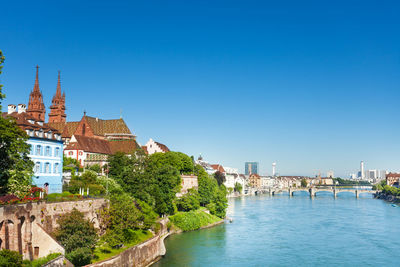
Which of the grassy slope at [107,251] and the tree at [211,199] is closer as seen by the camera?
the grassy slope at [107,251]

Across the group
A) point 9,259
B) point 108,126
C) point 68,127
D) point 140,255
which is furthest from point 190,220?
point 68,127

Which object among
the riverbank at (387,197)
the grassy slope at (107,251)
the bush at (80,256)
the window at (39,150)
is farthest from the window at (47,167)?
the riverbank at (387,197)

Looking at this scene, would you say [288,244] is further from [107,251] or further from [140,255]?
[107,251]

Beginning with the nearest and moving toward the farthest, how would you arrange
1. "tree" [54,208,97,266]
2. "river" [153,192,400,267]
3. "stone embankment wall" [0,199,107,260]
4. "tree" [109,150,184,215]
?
1. "stone embankment wall" [0,199,107,260]
2. "tree" [54,208,97,266]
3. "river" [153,192,400,267]
4. "tree" [109,150,184,215]

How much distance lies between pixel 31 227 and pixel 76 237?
3.59m

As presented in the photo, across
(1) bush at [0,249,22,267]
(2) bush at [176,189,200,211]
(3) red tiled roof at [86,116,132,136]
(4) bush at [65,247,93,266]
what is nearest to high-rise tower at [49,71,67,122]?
(3) red tiled roof at [86,116,132,136]

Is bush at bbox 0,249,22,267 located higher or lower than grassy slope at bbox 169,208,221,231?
higher

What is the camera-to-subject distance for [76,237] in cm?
3081

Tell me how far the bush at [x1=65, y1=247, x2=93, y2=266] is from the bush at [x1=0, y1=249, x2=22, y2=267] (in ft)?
17.7

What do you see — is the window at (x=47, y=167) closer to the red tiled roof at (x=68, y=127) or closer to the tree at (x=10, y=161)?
the tree at (x=10, y=161)

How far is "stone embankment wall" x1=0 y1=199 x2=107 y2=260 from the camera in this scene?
26.1 m

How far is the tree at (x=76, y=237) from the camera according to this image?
1176 inches

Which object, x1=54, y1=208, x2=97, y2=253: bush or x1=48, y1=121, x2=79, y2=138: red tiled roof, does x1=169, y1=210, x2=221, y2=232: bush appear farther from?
x1=48, y1=121, x2=79, y2=138: red tiled roof

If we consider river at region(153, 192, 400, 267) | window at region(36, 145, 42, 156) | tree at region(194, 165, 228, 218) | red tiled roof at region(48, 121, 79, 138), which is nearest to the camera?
window at region(36, 145, 42, 156)
